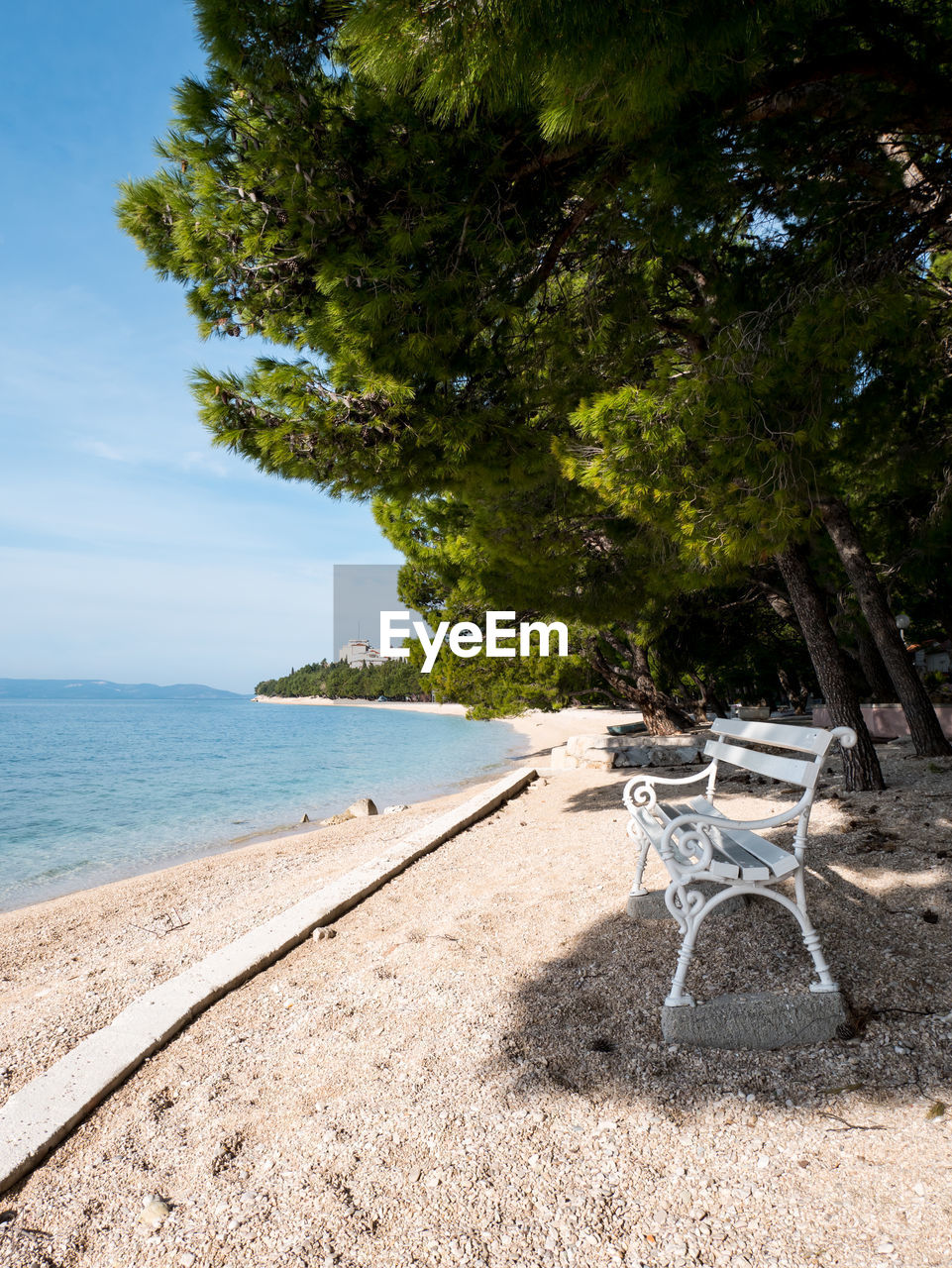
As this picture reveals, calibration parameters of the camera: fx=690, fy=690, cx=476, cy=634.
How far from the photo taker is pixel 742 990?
270 cm

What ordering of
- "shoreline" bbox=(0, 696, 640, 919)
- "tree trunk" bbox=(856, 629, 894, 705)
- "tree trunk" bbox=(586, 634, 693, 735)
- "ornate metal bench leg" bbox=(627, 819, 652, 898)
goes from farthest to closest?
"tree trunk" bbox=(586, 634, 693, 735)
"tree trunk" bbox=(856, 629, 894, 705)
"shoreline" bbox=(0, 696, 640, 919)
"ornate metal bench leg" bbox=(627, 819, 652, 898)

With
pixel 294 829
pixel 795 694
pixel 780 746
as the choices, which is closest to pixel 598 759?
pixel 294 829

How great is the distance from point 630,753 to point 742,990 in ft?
30.5

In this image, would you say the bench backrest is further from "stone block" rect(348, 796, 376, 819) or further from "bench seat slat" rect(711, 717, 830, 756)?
"stone block" rect(348, 796, 376, 819)

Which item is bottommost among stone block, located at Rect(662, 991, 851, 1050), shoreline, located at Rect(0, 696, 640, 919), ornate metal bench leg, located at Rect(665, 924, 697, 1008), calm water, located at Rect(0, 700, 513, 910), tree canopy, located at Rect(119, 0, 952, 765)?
calm water, located at Rect(0, 700, 513, 910)

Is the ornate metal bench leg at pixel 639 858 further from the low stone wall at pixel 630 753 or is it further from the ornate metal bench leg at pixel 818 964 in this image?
the low stone wall at pixel 630 753

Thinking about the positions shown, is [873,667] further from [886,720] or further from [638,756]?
[638,756]

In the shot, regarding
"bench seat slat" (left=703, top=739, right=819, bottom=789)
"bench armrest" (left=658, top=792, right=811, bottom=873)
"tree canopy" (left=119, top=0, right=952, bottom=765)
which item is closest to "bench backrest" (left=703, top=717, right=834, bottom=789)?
"bench seat slat" (left=703, top=739, right=819, bottom=789)

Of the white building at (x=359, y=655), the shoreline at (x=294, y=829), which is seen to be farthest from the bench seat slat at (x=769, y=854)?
the white building at (x=359, y=655)

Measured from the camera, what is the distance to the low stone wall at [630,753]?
11648mm

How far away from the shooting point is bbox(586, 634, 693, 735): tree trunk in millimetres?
14109

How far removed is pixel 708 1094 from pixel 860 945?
1.26 m

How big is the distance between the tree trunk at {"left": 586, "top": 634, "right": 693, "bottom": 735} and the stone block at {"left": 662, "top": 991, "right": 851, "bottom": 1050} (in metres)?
11.5

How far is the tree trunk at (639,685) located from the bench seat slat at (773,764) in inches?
383
